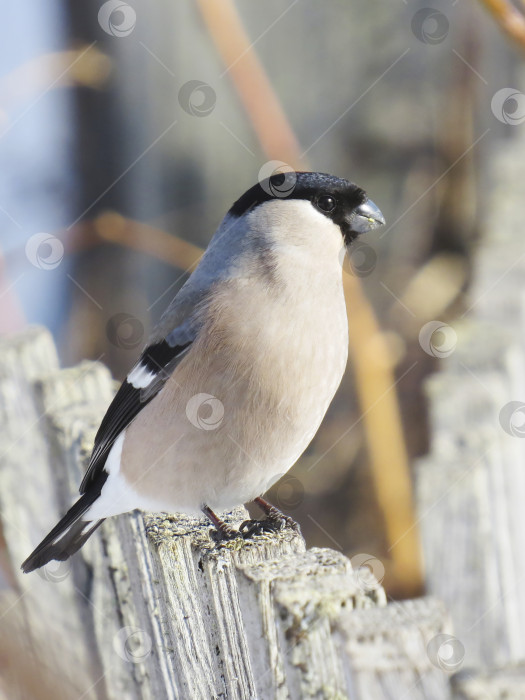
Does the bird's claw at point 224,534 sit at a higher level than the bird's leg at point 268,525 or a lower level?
lower

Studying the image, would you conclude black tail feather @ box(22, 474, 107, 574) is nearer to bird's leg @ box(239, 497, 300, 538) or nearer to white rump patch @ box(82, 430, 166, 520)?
white rump patch @ box(82, 430, 166, 520)

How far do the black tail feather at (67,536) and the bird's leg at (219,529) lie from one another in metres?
0.28

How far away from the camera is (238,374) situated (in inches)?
82.6

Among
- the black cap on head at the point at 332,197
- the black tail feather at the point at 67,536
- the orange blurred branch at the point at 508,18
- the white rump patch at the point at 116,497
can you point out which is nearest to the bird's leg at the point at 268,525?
the white rump patch at the point at 116,497

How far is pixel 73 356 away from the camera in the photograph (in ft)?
15.1

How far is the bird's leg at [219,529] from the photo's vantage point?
192 centimetres

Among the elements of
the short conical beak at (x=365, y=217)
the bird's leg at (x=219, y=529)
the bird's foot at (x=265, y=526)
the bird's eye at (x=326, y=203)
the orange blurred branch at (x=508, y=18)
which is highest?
the orange blurred branch at (x=508, y=18)

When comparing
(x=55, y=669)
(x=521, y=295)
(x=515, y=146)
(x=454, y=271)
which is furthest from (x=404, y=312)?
(x=55, y=669)

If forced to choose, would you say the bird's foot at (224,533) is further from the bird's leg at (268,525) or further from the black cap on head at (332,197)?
the black cap on head at (332,197)

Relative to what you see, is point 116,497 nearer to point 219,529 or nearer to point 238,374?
point 219,529

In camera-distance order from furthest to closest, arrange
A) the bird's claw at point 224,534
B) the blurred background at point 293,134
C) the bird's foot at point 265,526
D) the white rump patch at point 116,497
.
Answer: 1. the blurred background at point 293,134
2. the white rump patch at point 116,497
3. the bird's foot at point 265,526
4. the bird's claw at point 224,534

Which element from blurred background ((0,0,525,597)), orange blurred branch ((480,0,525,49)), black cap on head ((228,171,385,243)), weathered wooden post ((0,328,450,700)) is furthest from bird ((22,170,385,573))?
blurred background ((0,0,525,597))

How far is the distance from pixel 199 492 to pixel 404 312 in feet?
8.51

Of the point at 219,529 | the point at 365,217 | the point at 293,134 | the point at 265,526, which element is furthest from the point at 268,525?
the point at 293,134
